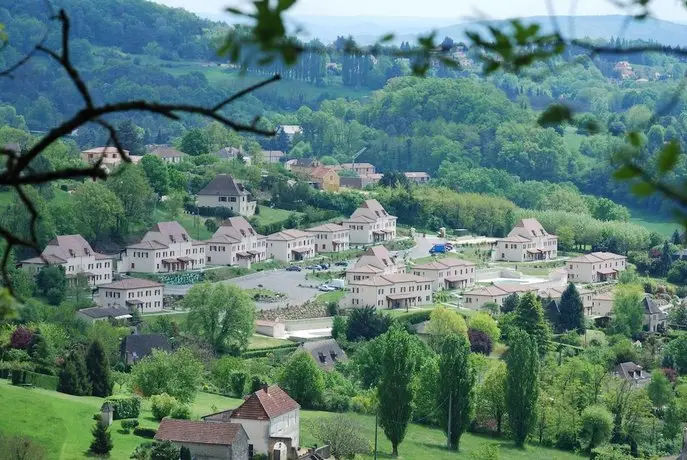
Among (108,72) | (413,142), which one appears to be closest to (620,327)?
(413,142)

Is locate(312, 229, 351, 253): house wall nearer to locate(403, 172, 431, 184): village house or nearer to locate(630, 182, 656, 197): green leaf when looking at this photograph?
locate(403, 172, 431, 184): village house

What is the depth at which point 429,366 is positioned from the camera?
3644cm

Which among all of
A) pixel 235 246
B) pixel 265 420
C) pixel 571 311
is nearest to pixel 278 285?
pixel 235 246

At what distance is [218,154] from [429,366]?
112ft

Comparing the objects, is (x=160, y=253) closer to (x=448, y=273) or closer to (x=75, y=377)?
(x=448, y=273)

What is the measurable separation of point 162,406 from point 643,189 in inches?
1098

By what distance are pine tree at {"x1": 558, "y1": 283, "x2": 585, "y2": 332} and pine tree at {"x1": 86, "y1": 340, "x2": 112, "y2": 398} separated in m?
18.2

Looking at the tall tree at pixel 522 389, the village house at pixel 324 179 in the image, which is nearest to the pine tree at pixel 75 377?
the tall tree at pixel 522 389

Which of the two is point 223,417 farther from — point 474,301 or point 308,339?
point 474,301

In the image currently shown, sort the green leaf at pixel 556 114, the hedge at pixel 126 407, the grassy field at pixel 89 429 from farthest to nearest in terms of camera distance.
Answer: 1. the hedge at pixel 126 407
2. the grassy field at pixel 89 429
3. the green leaf at pixel 556 114

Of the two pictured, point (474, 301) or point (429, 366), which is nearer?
point (429, 366)

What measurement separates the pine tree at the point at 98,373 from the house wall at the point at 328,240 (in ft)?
73.1

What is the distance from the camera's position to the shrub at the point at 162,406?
30.4 m

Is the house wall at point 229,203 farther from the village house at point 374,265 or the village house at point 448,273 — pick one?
the village house at point 448,273
